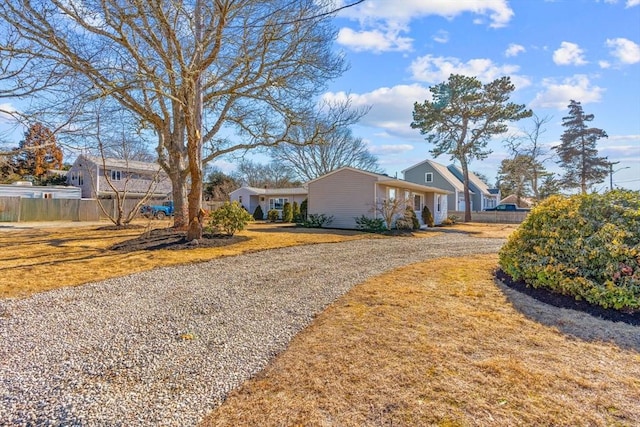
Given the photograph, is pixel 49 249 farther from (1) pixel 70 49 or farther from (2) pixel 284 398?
(2) pixel 284 398

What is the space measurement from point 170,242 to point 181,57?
16.9 ft

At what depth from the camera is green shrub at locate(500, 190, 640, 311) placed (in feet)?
13.9

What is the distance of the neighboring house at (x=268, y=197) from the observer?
25.5 metres

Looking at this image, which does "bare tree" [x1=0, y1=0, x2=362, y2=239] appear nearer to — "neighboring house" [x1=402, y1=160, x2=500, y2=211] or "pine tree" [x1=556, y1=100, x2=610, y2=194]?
"neighboring house" [x1=402, y1=160, x2=500, y2=211]

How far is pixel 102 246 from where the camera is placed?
9.88 meters

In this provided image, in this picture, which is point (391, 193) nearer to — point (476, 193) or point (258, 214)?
point (258, 214)

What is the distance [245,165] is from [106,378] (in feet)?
127

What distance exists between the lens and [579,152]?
31125 mm

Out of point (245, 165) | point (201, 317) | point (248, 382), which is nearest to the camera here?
point (248, 382)

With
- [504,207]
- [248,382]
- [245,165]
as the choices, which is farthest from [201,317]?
[245,165]

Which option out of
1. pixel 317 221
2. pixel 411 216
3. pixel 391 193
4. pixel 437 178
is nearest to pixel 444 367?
pixel 411 216

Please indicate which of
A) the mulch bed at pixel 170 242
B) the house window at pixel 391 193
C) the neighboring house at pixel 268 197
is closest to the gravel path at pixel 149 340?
the mulch bed at pixel 170 242

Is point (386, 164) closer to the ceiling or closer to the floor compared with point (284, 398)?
closer to the ceiling

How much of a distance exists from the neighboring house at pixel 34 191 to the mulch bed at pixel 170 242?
1826 centimetres
